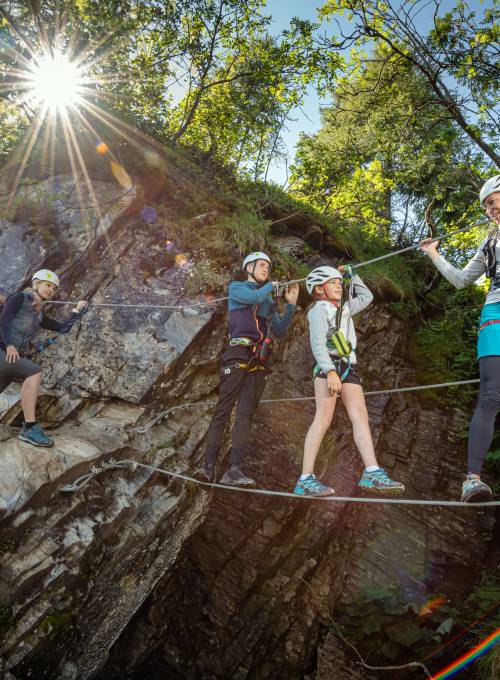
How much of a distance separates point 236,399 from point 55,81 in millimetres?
9218

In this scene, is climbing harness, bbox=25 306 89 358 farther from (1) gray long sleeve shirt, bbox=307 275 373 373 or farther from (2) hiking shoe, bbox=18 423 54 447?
(1) gray long sleeve shirt, bbox=307 275 373 373

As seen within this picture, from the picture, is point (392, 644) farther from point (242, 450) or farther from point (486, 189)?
point (486, 189)

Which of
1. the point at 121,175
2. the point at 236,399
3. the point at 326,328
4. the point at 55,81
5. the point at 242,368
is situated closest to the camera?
the point at 326,328

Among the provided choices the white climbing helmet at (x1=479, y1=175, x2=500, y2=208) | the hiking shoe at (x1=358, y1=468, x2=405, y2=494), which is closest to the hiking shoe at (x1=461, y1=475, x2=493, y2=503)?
the hiking shoe at (x1=358, y1=468, x2=405, y2=494)

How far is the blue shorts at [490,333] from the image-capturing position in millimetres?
3369

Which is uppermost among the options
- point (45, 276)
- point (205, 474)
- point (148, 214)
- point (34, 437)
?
point (148, 214)

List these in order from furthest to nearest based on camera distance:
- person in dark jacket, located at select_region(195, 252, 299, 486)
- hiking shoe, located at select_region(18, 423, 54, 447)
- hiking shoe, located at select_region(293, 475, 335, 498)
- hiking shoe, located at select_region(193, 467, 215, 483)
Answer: hiking shoe, located at select_region(193, 467, 215, 483) < person in dark jacket, located at select_region(195, 252, 299, 486) < hiking shoe, located at select_region(18, 423, 54, 447) < hiking shoe, located at select_region(293, 475, 335, 498)

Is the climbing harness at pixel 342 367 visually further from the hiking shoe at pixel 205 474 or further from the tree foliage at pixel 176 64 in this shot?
the tree foliage at pixel 176 64

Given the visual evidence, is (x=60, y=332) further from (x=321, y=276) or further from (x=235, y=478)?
(x=321, y=276)

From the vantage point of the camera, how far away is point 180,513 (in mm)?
6488

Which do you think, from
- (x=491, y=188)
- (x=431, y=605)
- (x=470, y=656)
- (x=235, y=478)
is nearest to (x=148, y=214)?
(x=235, y=478)

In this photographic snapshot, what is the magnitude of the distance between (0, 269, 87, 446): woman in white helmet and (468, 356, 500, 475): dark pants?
17.0 feet

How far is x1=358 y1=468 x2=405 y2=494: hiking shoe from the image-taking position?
3707mm

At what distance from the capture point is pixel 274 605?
22.7ft
